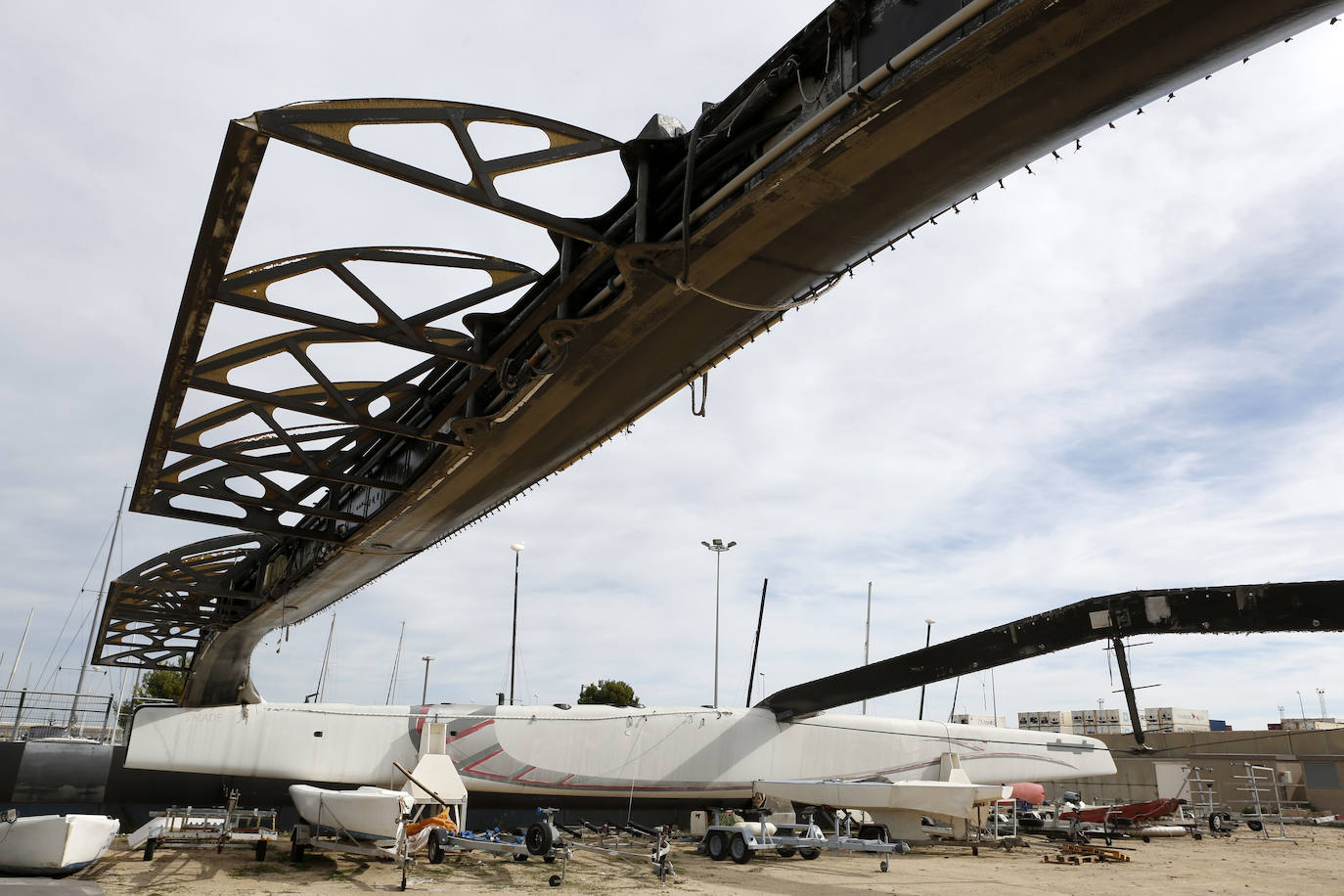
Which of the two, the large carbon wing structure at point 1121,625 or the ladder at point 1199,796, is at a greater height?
the large carbon wing structure at point 1121,625

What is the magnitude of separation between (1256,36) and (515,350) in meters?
6.04

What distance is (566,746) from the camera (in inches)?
785

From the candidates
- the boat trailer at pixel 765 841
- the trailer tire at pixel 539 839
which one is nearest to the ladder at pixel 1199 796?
the boat trailer at pixel 765 841

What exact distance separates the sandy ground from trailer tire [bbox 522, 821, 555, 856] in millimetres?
406

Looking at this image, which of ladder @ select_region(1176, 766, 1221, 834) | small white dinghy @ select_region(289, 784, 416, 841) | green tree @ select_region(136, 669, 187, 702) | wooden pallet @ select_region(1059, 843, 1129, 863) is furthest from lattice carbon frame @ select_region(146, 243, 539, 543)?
green tree @ select_region(136, 669, 187, 702)

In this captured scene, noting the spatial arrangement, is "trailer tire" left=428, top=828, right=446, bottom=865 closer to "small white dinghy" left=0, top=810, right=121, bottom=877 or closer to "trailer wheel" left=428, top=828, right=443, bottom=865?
"trailer wheel" left=428, top=828, right=443, bottom=865

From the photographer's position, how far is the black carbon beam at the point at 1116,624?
37.3ft

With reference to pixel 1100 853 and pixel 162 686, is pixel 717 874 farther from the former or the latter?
pixel 162 686

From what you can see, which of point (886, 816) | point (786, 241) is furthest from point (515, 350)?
point (886, 816)

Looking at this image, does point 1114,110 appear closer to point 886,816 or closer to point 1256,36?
point 1256,36

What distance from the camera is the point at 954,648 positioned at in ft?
53.2

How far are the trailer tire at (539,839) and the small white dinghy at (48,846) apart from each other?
6.32 m

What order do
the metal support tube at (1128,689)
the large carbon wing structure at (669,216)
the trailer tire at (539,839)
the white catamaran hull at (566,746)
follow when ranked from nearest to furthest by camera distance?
the large carbon wing structure at (669,216) → the metal support tube at (1128,689) → the trailer tire at (539,839) → the white catamaran hull at (566,746)

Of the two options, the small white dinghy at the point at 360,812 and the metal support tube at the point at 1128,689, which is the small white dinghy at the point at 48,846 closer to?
the small white dinghy at the point at 360,812
